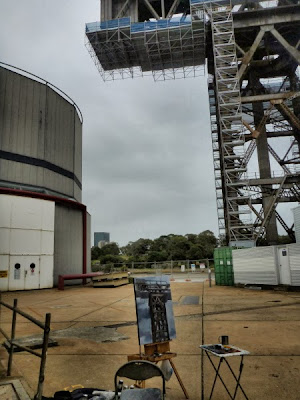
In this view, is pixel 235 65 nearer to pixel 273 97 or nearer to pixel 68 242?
pixel 273 97

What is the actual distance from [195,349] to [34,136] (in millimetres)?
24998

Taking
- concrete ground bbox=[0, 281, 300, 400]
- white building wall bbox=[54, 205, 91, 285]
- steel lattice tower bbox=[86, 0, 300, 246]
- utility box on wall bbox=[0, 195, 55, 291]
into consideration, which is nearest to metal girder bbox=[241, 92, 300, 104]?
steel lattice tower bbox=[86, 0, 300, 246]

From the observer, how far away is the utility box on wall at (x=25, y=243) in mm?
21250

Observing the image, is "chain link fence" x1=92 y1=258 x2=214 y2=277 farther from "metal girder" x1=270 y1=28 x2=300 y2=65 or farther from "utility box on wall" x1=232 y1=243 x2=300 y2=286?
"metal girder" x1=270 y1=28 x2=300 y2=65

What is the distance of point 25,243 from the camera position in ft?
73.3

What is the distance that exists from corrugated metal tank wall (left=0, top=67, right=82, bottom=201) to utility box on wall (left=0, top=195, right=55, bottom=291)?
3.92 metres

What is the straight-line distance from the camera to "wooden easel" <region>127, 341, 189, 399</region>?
4.40 meters

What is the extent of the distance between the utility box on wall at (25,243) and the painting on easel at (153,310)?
1893 centimetres

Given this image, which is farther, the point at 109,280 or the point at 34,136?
the point at 34,136

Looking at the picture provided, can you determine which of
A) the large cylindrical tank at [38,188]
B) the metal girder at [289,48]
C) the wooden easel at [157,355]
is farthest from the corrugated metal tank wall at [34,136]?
the metal girder at [289,48]

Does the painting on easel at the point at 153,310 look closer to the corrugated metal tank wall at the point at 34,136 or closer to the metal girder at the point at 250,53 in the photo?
the corrugated metal tank wall at the point at 34,136

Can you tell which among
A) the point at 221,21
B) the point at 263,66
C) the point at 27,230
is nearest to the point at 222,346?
the point at 27,230

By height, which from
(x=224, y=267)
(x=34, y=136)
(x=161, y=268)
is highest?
(x=34, y=136)

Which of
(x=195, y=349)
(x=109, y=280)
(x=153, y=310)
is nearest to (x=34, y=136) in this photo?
(x=109, y=280)
